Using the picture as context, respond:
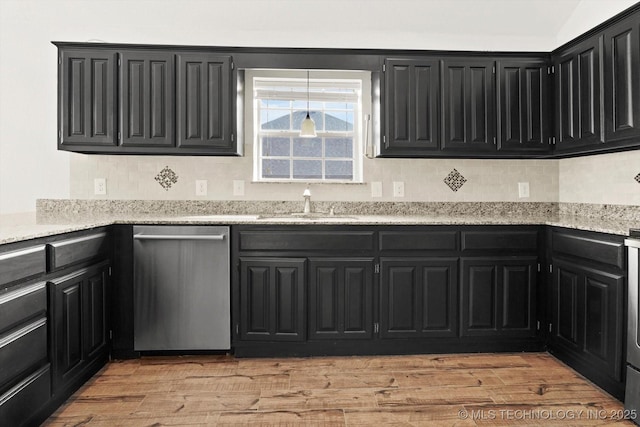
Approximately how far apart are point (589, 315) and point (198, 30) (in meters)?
3.41

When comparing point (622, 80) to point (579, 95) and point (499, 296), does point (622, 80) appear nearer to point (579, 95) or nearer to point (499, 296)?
point (579, 95)

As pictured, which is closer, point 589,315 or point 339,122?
point 589,315

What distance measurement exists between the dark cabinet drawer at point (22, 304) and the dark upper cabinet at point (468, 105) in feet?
8.77

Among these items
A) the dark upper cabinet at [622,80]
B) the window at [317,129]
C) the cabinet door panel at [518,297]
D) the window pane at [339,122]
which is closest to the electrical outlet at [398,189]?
the window at [317,129]

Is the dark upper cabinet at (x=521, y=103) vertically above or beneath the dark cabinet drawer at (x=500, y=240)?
above

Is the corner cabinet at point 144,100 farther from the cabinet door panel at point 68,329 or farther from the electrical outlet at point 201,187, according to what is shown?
the cabinet door panel at point 68,329

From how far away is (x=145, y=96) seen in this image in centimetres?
326

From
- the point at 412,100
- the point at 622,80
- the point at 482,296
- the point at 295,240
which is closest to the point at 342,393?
the point at 295,240

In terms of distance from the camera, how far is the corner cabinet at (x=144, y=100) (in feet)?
10.6

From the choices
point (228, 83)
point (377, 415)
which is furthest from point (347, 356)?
point (228, 83)

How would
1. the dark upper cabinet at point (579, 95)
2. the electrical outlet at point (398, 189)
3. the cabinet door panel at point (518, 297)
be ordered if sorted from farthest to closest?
the electrical outlet at point (398, 189), the cabinet door panel at point (518, 297), the dark upper cabinet at point (579, 95)

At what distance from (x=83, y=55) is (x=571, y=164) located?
148 inches

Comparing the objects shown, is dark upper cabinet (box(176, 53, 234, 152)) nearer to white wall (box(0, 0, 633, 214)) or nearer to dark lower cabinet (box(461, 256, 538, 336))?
white wall (box(0, 0, 633, 214))

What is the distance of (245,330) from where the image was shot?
304cm
